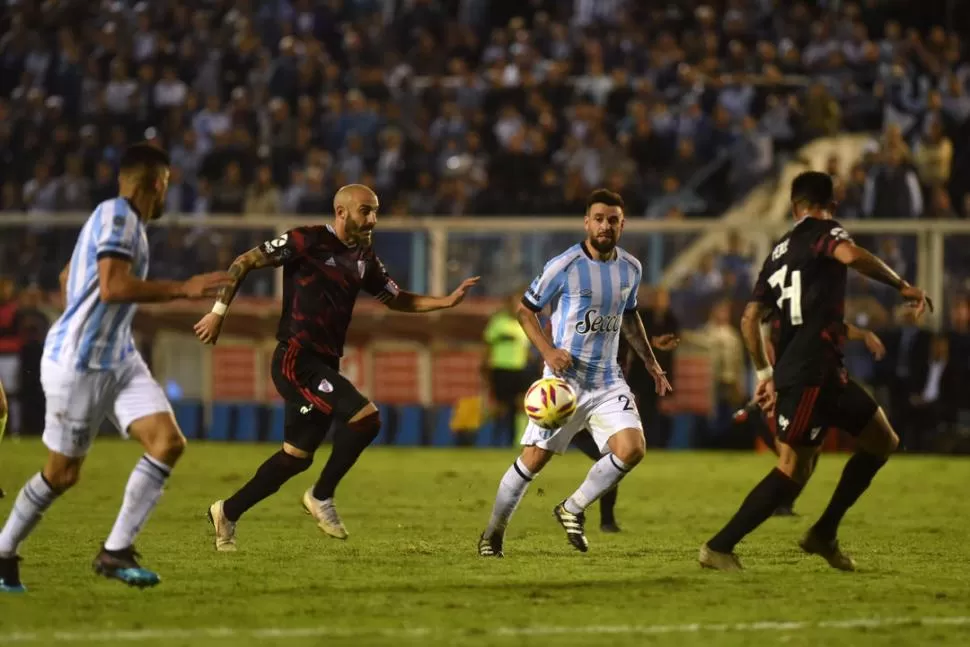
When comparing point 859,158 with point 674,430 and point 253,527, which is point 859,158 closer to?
point 674,430

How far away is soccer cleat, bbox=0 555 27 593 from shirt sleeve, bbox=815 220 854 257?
14.9ft

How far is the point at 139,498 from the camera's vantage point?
852 cm

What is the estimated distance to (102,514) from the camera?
13.3m

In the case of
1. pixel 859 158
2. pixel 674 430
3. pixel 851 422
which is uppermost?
pixel 859 158

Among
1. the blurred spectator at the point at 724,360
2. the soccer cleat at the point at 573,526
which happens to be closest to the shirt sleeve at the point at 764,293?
the soccer cleat at the point at 573,526

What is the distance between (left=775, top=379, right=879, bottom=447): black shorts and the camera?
373 inches

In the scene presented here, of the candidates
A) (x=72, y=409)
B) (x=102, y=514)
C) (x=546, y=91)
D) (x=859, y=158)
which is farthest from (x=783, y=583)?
(x=546, y=91)

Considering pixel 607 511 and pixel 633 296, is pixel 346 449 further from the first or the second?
pixel 607 511

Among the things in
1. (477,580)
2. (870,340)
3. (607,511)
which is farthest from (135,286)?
(607,511)

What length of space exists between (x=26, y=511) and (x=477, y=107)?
736 inches

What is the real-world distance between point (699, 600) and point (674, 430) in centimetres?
1490

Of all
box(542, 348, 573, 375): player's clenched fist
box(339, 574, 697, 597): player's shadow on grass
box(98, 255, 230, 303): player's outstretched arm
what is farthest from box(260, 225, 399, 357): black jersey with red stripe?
box(98, 255, 230, 303): player's outstretched arm

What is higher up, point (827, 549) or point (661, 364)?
point (661, 364)

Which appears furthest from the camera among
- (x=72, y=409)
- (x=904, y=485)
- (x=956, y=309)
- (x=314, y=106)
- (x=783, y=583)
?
(x=314, y=106)
